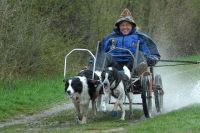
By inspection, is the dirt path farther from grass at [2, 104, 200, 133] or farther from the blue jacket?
the blue jacket

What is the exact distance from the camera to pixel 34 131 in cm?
1055

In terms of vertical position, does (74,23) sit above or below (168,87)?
above

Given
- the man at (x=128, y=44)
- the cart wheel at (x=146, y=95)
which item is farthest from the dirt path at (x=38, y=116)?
the cart wheel at (x=146, y=95)

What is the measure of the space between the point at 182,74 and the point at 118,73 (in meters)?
14.4

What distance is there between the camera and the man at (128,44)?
12.9m

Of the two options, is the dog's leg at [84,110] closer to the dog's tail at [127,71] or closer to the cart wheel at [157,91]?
the dog's tail at [127,71]

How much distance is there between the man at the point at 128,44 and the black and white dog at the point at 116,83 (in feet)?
2.37

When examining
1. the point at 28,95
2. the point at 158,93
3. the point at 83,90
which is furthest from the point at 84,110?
the point at 28,95

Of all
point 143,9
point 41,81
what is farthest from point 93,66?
point 143,9

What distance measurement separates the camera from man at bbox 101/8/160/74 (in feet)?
42.3

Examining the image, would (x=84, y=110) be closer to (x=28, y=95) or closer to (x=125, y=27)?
(x=125, y=27)

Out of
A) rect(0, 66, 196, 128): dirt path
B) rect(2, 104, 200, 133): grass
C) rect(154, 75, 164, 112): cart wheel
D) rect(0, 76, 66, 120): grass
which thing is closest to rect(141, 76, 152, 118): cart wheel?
rect(2, 104, 200, 133): grass

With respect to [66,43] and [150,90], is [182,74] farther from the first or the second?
[150,90]

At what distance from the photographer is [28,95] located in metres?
17.2
